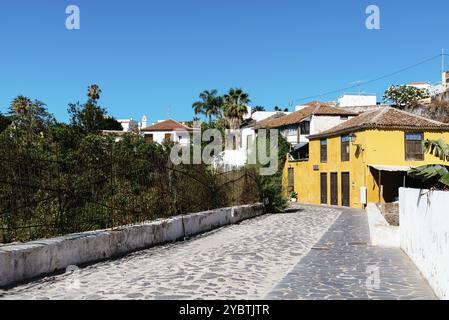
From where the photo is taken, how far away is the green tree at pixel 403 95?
59375 mm

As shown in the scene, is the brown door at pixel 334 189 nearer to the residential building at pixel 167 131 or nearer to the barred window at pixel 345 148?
the barred window at pixel 345 148

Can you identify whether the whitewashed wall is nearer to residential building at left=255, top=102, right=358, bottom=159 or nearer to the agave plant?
the agave plant

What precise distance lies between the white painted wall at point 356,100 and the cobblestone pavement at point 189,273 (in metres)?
45.5

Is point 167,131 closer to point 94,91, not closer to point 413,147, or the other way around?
point 94,91

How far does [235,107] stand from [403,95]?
2122cm

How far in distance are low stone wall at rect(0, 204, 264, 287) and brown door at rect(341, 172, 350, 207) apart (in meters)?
21.6

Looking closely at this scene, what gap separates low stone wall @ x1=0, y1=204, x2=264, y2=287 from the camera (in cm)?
748

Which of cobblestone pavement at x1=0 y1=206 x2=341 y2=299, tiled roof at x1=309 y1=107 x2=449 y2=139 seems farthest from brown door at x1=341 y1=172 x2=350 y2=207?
cobblestone pavement at x1=0 y1=206 x2=341 y2=299

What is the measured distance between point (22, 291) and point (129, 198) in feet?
15.5

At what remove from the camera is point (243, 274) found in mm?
8773

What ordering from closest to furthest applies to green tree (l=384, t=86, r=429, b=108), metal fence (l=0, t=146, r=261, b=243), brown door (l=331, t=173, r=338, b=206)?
metal fence (l=0, t=146, r=261, b=243) < brown door (l=331, t=173, r=338, b=206) < green tree (l=384, t=86, r=429, b=108)

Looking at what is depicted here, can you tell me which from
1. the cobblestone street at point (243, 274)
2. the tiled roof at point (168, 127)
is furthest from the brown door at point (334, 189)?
the tiled roof at point (168, 127)
